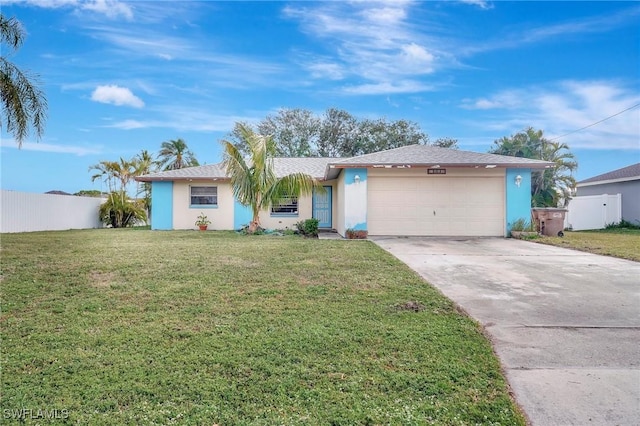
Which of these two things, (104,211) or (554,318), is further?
(104,211)

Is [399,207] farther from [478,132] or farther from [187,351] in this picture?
[478,132]

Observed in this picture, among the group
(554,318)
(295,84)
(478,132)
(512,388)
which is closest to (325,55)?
(295,84)

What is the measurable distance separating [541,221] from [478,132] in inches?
550

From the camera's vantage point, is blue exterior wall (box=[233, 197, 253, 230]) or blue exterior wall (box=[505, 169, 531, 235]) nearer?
blue exterior wall (box=[505, 169, 531, 235])

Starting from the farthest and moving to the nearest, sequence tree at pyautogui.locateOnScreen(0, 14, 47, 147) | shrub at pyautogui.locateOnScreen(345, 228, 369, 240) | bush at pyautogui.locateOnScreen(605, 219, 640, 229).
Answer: bush at pyautogui.locateOnScreen(605, 219, 640, 229), shrub at pyautogui.locateOnScreen(345, 228, 369, 240), tree at pyautogui.locateOnScreen(0, 14, 47, 147)

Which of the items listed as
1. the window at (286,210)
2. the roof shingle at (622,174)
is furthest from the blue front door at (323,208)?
the roof shingle at (622,174)

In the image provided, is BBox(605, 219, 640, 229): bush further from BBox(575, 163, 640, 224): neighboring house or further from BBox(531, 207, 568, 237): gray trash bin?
BBox(531, 207, 568, 237): gray trash bin

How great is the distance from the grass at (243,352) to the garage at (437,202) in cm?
747

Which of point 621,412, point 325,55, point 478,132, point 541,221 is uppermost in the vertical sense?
point 325,55

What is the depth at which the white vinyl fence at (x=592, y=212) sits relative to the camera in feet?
60.6

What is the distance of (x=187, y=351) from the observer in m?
3.28

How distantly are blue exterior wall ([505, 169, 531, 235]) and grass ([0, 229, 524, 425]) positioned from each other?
912 cm

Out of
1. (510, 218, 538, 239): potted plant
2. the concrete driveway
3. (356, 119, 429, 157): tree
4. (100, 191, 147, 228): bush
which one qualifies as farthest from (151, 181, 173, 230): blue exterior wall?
(356, 119, 429, 157): tree

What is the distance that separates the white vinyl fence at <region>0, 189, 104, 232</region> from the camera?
1489cm
